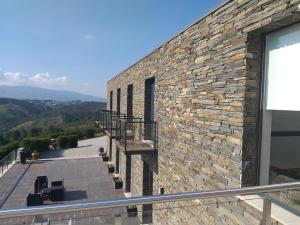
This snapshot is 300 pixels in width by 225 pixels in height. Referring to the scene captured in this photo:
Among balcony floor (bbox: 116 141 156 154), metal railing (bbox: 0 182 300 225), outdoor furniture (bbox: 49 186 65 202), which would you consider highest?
metal railing (bbox: 0 182 300 225)

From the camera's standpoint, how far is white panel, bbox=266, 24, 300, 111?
10.8ft

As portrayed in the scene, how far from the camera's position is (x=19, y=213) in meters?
1.97

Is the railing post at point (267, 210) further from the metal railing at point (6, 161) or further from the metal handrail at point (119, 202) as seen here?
the metal railing at point (6, 161)

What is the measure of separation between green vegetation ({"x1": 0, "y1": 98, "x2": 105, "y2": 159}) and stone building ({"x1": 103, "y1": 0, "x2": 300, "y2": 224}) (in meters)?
22.5

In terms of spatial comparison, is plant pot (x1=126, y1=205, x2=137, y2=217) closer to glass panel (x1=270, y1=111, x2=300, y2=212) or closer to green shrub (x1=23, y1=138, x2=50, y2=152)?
glass panel (x1=270, y1=111, x2=300, y2=212)

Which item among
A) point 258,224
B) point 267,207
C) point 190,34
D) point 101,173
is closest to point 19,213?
point 267,207

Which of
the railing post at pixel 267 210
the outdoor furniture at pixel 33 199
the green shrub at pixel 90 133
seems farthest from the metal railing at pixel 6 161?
the railing post at pixel 267 210

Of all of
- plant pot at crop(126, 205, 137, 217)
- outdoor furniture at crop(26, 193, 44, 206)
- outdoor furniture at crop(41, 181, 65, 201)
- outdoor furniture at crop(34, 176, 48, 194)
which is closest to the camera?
plant pot at crop(126, 205, 137, 217)

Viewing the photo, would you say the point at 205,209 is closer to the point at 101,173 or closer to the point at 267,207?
the point at 267,207

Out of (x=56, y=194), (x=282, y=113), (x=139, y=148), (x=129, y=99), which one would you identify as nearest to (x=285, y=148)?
(x=282, y=113)

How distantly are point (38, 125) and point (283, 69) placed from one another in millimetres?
73259

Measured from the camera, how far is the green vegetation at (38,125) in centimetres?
2792

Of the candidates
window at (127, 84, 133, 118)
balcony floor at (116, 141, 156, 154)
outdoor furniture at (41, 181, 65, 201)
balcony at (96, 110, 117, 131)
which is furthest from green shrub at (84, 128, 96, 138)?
balcony floor at (116, 141, 156, 154)

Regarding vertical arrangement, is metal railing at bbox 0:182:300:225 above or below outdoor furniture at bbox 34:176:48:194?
above
